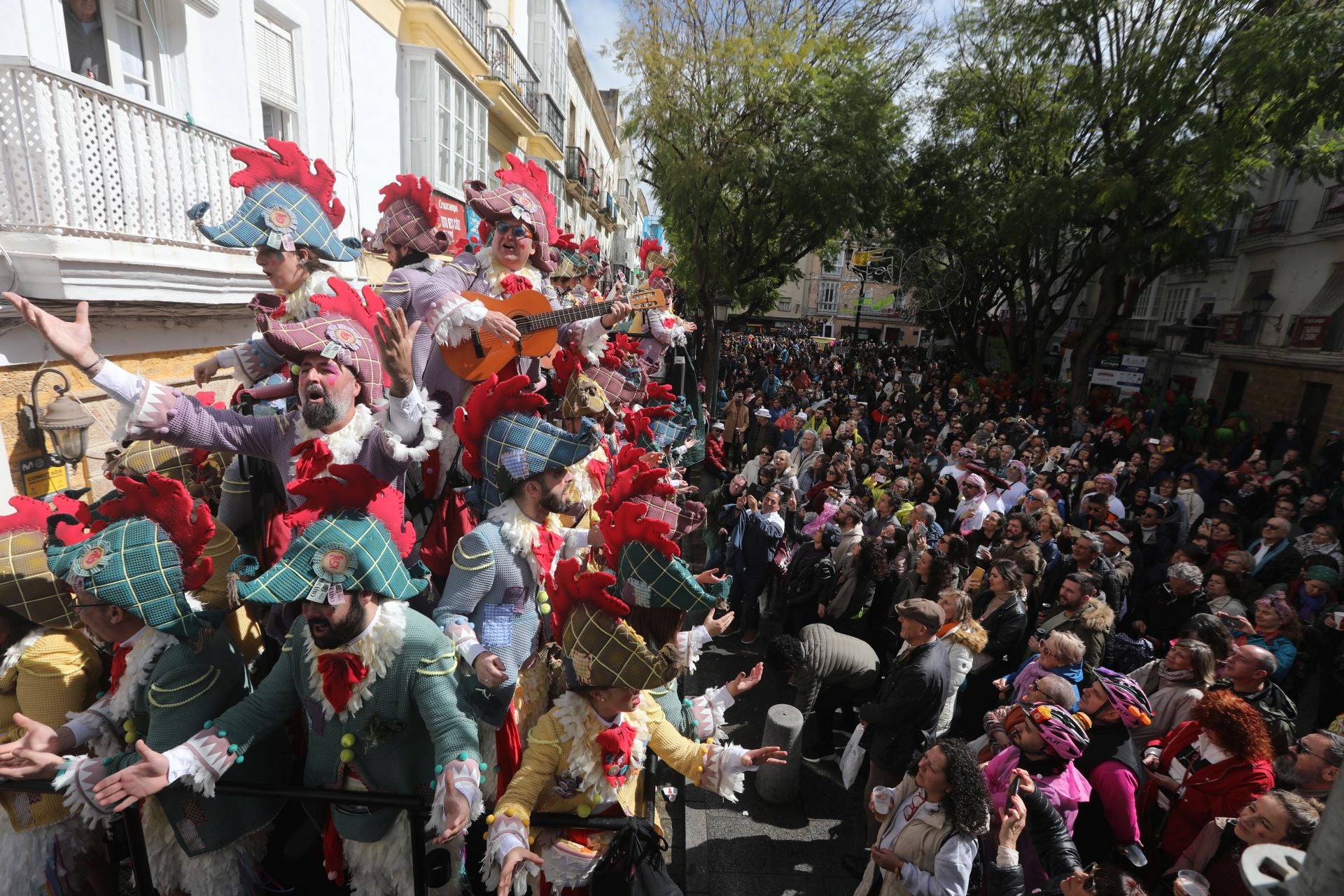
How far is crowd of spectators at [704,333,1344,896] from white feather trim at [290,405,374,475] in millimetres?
2795

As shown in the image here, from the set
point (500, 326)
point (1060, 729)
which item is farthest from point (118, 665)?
point (1060, 729)

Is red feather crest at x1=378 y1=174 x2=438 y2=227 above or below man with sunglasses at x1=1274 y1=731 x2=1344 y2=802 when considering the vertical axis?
above

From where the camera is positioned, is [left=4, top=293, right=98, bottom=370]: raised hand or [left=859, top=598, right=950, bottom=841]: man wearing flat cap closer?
[left=4, top=293, right=98, bottom=370]: raised hand

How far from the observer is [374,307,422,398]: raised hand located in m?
2.89

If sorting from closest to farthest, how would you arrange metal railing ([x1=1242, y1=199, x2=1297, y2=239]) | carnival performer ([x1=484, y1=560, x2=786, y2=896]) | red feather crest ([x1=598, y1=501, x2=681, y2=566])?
carnival performer ([x1=484, y1=560, x2=786, y2=896])
red feather crest ([x1=598, y1=501, x2=681, y2=566])
metal railing ([x1=1242, y1=199, x2=1297, y2=239])

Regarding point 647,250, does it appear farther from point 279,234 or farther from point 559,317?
point 279,234

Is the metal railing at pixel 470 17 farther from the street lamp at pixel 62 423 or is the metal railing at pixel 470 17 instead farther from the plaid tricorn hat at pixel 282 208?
the street lamp at pixel 62 423

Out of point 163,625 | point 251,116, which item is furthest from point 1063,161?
point 163,625

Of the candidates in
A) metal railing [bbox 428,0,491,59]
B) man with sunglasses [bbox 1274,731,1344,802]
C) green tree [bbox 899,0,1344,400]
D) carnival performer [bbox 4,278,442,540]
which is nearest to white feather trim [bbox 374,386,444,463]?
carnival performer [bbox 4,278,442,540]

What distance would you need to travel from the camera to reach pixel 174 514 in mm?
2422

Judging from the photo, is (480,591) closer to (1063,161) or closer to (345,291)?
(345,291)

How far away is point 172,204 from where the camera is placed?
4938 mm

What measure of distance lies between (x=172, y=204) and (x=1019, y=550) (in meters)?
6.69

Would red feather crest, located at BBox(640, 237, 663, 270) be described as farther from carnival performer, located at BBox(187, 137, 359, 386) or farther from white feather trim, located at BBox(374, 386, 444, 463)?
white feather trim, located at BBox(374, 386, 444, 463)
